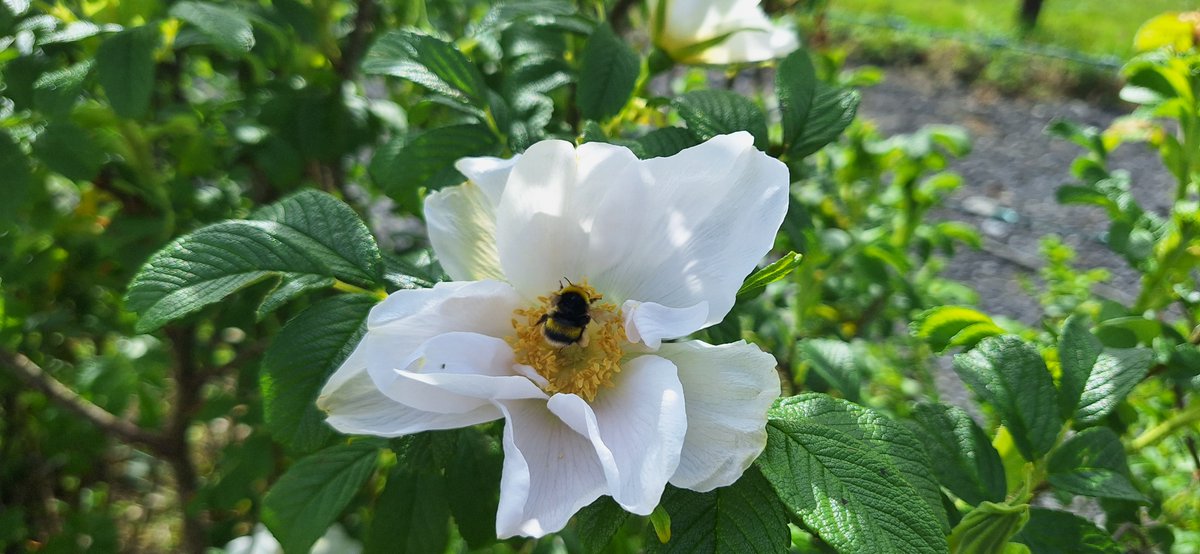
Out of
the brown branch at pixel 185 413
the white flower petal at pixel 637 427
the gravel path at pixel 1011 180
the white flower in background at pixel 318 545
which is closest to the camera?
the white flower petal at pixel 637 427

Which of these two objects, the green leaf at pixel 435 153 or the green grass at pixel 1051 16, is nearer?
the green leaf at pixel 435 153

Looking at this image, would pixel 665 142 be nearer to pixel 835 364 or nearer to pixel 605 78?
pixel 605 78

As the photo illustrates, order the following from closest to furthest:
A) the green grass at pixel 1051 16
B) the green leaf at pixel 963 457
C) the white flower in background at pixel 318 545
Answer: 1. the green leaf at pixel 963 457
2. the white flower in background at pixel 318 545
3. the green grass at pixel 1051 16

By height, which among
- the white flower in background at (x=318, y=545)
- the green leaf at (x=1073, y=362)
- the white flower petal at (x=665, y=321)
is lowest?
the white flower in background at (x=318, y=545)

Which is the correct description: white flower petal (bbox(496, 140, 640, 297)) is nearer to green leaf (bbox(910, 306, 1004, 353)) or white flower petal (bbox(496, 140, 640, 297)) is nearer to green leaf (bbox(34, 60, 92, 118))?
green leaf (bbox(910, 306, 1004, 353))

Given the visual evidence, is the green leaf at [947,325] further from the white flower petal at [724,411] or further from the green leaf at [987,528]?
the white flower petal at [724,411]

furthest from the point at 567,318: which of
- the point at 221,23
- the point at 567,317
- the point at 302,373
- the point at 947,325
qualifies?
the point at 221,23

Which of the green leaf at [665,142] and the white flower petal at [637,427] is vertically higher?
the green leaf at [665,142]

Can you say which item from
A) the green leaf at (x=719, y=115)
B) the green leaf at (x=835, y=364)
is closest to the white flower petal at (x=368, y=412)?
the green leaf at (x=719, y=115)
